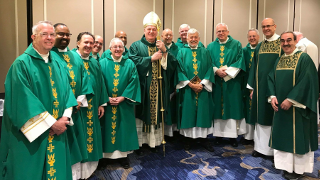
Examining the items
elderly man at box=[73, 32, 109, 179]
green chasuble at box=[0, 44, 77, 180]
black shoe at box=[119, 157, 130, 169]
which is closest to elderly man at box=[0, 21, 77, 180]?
green chasuble at box=[0, 44, 77, 180]

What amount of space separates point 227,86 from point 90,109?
2408mm

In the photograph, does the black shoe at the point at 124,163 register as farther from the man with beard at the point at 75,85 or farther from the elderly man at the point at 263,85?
the elderly man at the point at 263,85

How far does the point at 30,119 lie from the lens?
1.92 m

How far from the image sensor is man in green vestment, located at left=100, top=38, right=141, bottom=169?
328cm

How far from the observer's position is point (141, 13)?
19.0 ft

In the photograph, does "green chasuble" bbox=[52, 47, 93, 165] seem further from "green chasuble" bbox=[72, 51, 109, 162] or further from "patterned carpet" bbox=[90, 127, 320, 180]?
"patterned carpet" bbox=[90, 127, 320, 180]

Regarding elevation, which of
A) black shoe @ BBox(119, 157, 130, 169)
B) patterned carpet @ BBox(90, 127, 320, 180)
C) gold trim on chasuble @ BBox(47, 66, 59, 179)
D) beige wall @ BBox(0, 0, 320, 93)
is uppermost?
beige wall @ BBox(0, 0, 320, 93)

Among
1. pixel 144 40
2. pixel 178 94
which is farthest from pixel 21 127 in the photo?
pixel 178 94

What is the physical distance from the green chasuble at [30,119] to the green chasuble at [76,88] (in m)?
0.38

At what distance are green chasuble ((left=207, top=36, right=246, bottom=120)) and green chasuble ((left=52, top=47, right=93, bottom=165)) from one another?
2.36m

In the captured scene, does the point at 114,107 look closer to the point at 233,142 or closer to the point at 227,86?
the point at 227,86

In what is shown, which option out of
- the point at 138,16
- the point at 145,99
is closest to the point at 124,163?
the point at 145,99

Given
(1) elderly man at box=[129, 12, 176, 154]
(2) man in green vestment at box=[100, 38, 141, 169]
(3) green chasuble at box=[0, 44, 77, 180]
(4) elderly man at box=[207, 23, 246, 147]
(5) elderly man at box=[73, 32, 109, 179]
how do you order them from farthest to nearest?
(4) elderly man at box=[207, 23, 246, 147] → (1) elderly man at box=[129, 12, 176, 154] → (2) man in green vestment at box=[100, 38, 141, 169] → (5) elderly man at box=[73, 32, 109, 179] → (3) green chasuble at box=[0, 44, 77, 180]

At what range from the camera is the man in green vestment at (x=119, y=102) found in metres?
3.28
